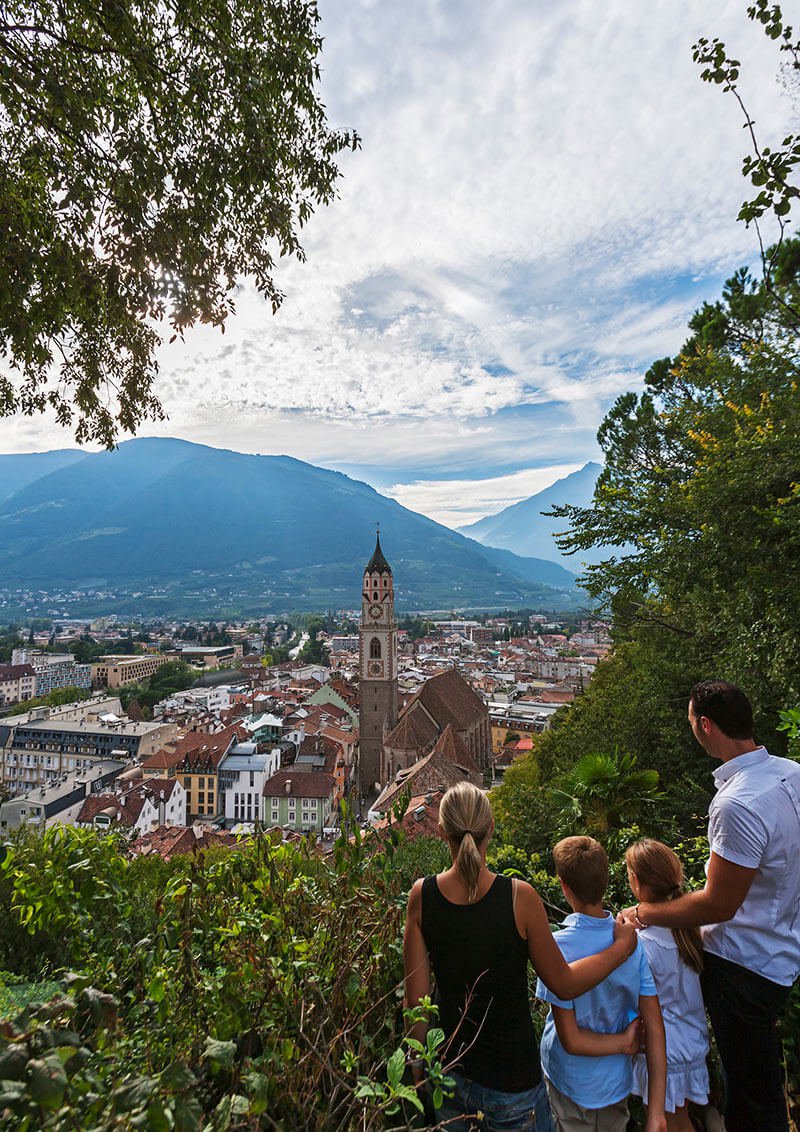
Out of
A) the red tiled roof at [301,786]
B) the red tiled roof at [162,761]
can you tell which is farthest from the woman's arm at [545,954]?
the red tiled roof at [162,761]

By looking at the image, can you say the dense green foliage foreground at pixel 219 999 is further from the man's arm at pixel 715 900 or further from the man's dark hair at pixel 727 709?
the man's dark hair at pixel 727 709

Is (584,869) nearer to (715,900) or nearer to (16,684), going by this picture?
(715,900)

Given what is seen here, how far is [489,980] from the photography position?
1761 millimetres

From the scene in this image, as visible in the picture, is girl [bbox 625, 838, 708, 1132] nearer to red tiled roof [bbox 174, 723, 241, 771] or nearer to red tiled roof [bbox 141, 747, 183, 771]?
red tiled roof [bbox 174, 723, 241, 771]

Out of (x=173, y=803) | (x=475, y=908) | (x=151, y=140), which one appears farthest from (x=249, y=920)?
(x=173, y=803)

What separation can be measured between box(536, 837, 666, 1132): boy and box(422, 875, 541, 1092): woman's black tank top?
0.17 metres

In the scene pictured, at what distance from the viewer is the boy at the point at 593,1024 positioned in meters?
1.86

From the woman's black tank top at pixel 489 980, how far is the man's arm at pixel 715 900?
2.14ft

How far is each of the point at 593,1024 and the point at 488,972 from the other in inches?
22.2

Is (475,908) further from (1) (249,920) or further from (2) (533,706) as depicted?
(2) (533,706)

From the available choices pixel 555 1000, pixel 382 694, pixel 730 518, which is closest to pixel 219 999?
pixel 555 1000

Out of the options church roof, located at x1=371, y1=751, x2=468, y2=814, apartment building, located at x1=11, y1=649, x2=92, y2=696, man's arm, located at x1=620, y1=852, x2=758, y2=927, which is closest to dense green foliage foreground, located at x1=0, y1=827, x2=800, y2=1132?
man's arm, located at x1=620, y1=852, x2=758, y2=927

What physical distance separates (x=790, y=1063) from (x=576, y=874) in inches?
65.3

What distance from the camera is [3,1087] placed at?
0.78 meters
